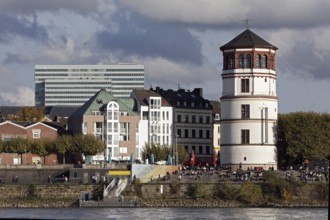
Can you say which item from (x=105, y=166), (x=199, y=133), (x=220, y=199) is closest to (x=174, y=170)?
(x=105, y=166)

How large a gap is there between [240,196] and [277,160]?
30.1 meters

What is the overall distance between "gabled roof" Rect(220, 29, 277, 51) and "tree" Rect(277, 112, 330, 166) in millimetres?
8357

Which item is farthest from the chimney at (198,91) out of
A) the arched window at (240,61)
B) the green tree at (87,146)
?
the green tree at (87,146)

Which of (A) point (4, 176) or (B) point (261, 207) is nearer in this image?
(B) point (261, 207)

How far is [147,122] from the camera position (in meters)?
170

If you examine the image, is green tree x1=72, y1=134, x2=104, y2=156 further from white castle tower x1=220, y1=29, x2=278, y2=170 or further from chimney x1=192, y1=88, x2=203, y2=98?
chimney x1=192, y1=88, x2=203, y2=98

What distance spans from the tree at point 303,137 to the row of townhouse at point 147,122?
1412cm

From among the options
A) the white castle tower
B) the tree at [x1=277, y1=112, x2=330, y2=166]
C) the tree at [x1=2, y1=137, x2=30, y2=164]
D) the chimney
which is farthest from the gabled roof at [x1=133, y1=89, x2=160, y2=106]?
the tree at [x1=2, y1=137, x2=30, y2=164]

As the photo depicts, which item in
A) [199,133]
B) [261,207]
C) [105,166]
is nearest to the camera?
[261,207]

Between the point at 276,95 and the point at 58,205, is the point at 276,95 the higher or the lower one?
the higher one

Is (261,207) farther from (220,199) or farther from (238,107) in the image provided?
(238,107)

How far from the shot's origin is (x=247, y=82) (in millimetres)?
A: 153375

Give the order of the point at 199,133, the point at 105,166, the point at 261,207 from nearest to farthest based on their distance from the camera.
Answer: the point at 261,207 < the point at 105,166 < the point at 199,133

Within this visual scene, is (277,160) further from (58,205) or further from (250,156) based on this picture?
(58,205)
